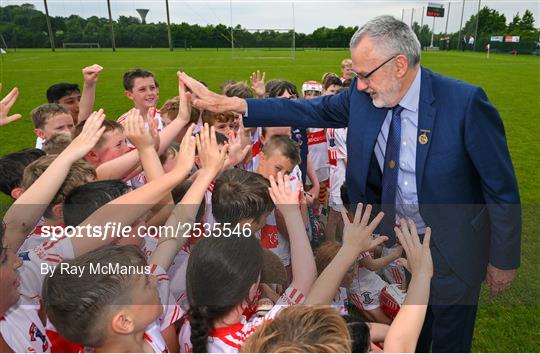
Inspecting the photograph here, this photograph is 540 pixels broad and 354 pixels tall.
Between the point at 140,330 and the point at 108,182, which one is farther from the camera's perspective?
the point at 108,182

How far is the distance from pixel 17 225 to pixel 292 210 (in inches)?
51.8

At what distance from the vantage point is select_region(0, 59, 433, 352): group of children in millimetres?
1514

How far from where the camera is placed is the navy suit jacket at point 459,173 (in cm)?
195

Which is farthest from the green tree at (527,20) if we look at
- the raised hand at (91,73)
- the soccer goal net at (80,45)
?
the raised hand at (91,73)

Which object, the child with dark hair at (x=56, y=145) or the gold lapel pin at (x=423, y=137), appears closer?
the gold lapel pin at (x=423, y=137)

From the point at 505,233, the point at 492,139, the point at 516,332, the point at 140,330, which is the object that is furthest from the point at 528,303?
the point at 140,330

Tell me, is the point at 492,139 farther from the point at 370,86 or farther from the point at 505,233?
the point at 370,86

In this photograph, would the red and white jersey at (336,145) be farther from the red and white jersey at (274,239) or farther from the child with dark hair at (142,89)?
the child with dark hair at (142,89)

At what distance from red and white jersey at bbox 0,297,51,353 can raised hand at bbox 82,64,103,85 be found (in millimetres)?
2463

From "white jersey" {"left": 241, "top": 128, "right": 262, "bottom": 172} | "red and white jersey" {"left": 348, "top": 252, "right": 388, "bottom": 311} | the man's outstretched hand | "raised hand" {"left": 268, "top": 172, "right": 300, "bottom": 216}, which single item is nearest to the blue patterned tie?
"raised hand" {"left": 268, "top": 172, "right": 300, "bottom": 216}

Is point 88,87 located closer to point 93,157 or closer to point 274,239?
point 93,157

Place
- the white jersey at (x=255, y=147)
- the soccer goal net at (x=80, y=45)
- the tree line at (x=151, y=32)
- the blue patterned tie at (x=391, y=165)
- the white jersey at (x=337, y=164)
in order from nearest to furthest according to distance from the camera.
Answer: the blue patterned tie at (x=391, y=165), the white jersey at (x=255, y=147), the white jersey at (x=337, y=164), the tree line at (x=151, y=32), the soccer goal net at (x=80, y=45)

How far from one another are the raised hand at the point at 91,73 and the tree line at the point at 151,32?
47.6 meters

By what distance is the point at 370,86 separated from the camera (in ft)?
7.09
